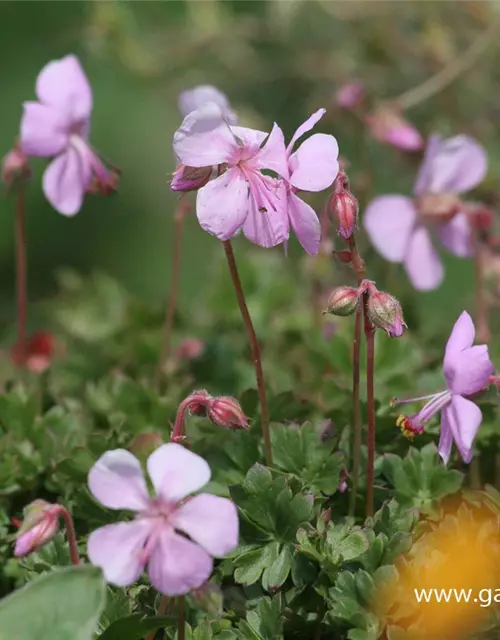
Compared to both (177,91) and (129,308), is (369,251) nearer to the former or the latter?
(129,308)

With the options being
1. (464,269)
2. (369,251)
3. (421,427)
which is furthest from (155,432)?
(464,269)

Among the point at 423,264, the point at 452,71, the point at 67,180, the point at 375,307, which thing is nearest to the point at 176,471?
the point at 375,307

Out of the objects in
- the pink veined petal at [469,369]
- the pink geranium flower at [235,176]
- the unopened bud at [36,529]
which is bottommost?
the unopened bud at [36,529]

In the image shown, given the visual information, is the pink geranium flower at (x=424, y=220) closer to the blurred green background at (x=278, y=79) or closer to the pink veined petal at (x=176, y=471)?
the blurred green background at (x=278, y=79)

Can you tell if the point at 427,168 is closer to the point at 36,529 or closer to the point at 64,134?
the point at 64,134

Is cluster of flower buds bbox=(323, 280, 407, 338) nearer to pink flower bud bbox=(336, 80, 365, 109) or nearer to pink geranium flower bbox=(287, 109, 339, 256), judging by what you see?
pink geranium flower bbox=(287, 109, 339, 256)

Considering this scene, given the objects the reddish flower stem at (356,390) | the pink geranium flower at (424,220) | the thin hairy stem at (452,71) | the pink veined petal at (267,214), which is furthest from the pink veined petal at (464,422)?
the thin hairy stem at (452,71)

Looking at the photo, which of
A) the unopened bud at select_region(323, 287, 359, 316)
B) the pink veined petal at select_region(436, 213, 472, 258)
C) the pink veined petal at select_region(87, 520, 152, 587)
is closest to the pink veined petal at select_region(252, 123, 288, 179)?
the unopened bud at select_region(323, 287, 359, 316)
